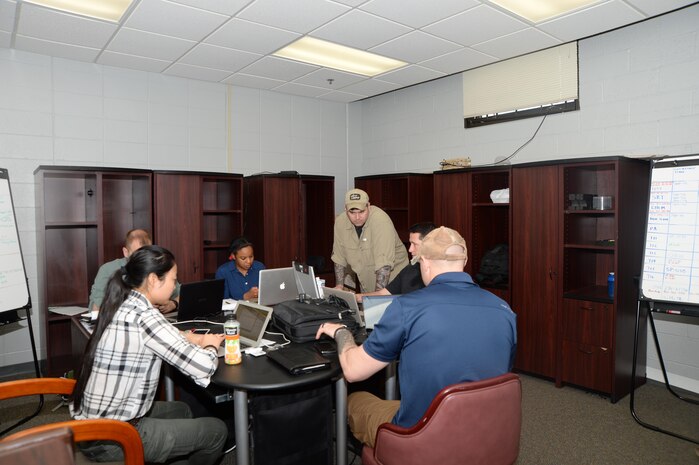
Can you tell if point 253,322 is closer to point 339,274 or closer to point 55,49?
point 339,274

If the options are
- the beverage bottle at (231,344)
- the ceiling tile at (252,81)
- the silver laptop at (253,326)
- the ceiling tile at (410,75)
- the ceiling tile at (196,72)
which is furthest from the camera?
the ceiling tile at (252,81)

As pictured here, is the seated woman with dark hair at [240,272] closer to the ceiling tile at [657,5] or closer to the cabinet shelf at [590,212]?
the cabinet shelf at [590,212]

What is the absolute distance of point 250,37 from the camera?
13.2 ft

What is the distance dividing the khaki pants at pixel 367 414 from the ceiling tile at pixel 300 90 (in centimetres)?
418

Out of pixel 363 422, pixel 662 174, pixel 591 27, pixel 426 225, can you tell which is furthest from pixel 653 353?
pixel 363 422

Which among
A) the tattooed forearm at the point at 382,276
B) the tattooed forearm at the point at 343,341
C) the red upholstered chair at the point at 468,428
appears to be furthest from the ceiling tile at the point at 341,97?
the red upholstered chair at the point at 468,428

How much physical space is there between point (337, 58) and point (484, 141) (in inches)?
70.2

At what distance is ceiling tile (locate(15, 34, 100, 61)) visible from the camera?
4.04m

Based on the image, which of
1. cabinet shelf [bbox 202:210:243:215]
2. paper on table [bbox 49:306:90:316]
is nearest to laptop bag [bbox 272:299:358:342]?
paper on table [bbox 49:306:90:316]

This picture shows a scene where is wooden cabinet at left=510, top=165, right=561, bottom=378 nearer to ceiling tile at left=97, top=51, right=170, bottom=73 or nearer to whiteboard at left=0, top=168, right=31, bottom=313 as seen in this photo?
ceiling tile at left=97, top=51, right=170, bottom=73

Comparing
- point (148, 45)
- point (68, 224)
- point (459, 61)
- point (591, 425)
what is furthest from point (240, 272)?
point (459, 61)

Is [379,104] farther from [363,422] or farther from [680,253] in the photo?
[363,422]

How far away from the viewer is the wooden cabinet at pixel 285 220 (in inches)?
199

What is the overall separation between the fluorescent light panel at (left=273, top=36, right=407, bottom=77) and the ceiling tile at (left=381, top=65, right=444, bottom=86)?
0.08 meters
